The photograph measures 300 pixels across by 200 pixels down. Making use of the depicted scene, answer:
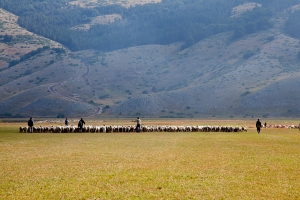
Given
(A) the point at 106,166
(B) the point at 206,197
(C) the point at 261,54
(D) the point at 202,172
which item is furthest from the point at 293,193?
(C) the point at 261,54

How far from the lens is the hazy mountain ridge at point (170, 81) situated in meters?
123

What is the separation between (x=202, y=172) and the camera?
62.4ft

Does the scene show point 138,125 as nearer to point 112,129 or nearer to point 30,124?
point 112,129

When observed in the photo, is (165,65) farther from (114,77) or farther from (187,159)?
(187,159)

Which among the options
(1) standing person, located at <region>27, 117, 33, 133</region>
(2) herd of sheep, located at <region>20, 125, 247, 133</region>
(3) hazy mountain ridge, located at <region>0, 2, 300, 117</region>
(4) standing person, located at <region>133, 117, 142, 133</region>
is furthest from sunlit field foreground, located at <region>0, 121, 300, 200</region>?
(3) hazy mountain ridge, located at <region>0, 2, 300, 117</region>

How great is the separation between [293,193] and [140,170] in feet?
22.9

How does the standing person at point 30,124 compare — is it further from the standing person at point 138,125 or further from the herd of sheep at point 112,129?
the standing person at point 138,125

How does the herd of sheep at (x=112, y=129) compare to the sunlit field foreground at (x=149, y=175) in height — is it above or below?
above

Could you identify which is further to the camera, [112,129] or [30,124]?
[112,129]

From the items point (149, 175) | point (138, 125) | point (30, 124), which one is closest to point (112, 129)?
point (138, 125)

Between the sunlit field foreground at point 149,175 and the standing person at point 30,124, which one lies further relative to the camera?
the standing person at point 30,124

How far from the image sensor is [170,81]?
537 feet

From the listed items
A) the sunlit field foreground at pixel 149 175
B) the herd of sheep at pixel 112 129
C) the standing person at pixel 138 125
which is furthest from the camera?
the herd of sheep at pixel 112 129

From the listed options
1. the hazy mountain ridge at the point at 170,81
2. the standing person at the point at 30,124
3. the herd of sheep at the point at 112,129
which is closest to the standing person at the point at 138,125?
the herd of sheep at the point at 112,129
